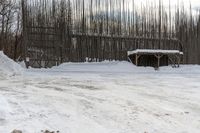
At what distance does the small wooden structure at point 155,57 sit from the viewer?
23125 mm

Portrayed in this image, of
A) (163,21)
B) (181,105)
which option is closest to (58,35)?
(163,21)

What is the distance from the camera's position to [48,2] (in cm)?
2230

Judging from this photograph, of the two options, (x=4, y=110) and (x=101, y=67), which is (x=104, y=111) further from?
(x=101, y=67)

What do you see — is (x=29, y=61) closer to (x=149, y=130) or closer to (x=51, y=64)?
(x=51, y=64)

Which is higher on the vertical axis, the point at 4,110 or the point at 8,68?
the point at 8,68

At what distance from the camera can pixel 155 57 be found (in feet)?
80.0

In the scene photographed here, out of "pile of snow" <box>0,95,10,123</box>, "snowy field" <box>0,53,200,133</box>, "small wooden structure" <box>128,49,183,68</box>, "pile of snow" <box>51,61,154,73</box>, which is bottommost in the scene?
"snowy field" <box>0,53,200,133</box>

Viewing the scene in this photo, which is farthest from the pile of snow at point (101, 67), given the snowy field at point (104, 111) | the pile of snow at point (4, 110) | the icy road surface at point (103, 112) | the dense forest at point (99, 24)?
the pile of snow at point (4, 110)

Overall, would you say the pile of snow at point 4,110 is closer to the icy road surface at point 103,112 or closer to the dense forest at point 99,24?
the icy road surface at point 103,112

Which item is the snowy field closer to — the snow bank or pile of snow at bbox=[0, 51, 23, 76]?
the snow bank

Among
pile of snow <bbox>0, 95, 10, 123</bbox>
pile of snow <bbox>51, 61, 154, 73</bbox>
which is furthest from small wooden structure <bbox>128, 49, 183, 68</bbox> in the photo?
pile of snow <bbox>0, 95, 10, 123</bbox>

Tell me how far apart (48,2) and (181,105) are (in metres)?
14.6

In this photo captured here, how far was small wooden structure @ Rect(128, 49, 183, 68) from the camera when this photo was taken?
2312 cm

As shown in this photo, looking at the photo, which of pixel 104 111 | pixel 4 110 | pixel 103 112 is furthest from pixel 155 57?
pixel 4 110
